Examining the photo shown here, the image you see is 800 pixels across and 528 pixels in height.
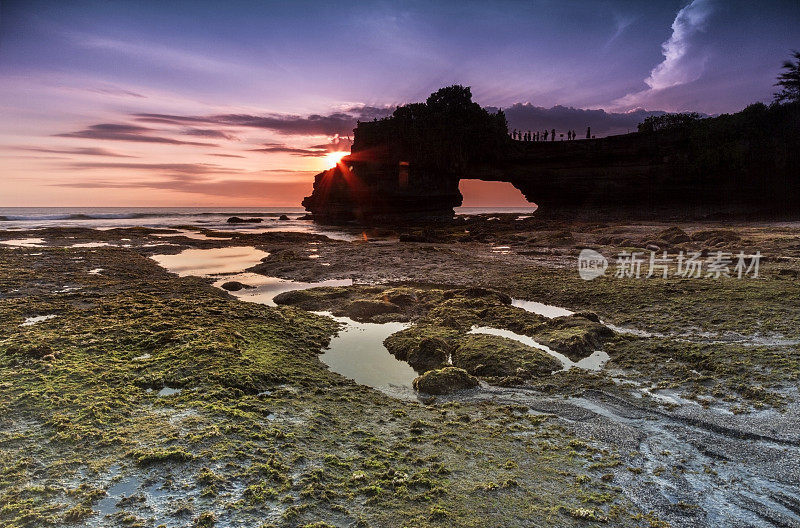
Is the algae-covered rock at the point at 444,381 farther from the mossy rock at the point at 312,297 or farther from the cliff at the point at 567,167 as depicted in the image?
the cliff at the point at 567,167

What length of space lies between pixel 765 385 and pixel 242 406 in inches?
278

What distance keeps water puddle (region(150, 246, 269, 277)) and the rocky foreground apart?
18.2 feet

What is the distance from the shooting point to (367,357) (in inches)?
282

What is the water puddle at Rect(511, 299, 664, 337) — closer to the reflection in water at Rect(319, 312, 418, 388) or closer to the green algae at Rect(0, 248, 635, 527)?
the reflection in water at Rect(319, 312, 418, 388)

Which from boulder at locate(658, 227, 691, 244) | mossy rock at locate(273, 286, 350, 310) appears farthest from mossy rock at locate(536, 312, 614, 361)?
boulder at locate(658, 227, 691, 244)

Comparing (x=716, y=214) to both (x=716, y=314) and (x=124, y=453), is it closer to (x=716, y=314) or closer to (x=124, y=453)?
(x=716, y=314)

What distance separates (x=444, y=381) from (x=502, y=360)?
4.11 ft

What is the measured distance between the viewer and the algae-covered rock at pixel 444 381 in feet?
19.0

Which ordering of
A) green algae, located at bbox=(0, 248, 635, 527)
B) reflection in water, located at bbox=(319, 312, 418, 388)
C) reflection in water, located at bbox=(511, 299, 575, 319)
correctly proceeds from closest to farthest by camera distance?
green algae, located at bbox=(0, 248, 635, 527) < reflection in water, located at bbox=(319, 312, 418, 388) < reflection in water, located at bbox=(511, 299, 575, 319)

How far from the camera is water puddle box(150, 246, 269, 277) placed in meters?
15.9

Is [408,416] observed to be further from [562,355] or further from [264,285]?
[264,285]

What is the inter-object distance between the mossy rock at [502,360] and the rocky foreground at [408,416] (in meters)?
0.04

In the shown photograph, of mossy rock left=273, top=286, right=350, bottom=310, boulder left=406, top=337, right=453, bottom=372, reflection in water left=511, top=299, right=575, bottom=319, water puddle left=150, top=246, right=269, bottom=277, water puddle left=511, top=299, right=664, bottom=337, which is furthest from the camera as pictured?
water puddle left=150, top=246, right=269, bottom=277

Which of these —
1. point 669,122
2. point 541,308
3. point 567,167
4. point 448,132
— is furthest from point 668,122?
point 541,308
